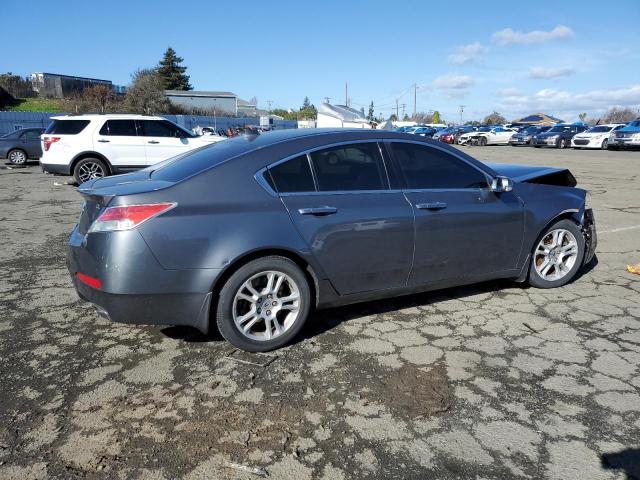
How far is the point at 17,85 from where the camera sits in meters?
70.6

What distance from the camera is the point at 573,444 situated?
258 centimetres

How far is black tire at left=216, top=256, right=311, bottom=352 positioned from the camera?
3387 mm

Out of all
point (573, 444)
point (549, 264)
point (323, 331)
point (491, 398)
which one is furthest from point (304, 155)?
point (549, 264)

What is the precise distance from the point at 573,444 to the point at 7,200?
35.9 feet

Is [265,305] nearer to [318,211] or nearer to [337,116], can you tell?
[318,211]

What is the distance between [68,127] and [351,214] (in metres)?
10.2

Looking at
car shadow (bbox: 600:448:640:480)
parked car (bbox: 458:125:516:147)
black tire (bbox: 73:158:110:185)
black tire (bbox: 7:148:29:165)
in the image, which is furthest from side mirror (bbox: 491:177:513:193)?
parked car (bbox: 458:125:516:147)

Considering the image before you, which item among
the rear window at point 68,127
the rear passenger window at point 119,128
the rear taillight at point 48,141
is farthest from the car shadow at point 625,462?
the rear taillight at point 48,141

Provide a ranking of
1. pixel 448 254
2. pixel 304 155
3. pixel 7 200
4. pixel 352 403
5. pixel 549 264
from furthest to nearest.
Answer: pixel 7 200 → pixel 549 264 → pixel 448 254 → pixel 304 155 → pixel 352 403

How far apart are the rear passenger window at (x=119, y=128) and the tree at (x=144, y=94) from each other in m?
50.1

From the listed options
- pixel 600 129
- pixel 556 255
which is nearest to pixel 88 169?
pixel 556 255

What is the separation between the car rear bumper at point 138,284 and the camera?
10.5ft

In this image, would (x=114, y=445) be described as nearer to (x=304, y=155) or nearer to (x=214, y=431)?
(x=214, y=431)

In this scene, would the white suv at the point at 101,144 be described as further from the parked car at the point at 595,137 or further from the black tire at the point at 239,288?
the parked car at the point at 595,137
